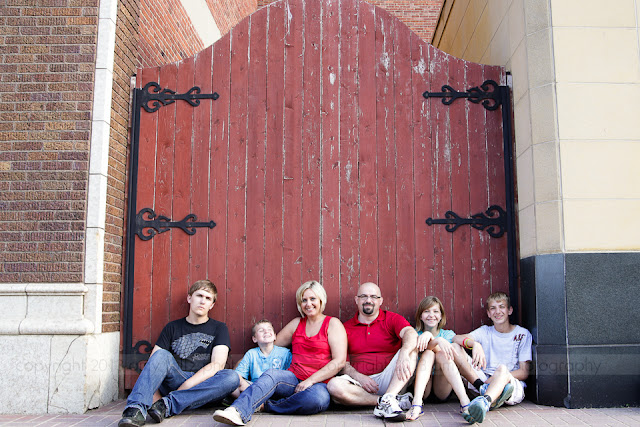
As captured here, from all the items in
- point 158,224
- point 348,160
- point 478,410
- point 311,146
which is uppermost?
point 311,146

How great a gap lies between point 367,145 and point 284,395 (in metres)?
2.10

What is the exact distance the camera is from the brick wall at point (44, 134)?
4.29m

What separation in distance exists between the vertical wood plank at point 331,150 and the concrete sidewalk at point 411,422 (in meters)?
1.10

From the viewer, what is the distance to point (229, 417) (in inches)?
136

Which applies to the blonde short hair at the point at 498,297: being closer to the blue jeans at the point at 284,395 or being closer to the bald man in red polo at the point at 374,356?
the bald man in red polo at the point at 374,356

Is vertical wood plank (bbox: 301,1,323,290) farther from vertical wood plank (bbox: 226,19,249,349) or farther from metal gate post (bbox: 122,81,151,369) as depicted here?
metal gate post (bbox: 122,81,151,369)

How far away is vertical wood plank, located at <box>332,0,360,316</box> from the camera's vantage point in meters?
4.65

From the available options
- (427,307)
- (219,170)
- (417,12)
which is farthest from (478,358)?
(417,12)

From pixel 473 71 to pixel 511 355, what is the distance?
234 centimetres

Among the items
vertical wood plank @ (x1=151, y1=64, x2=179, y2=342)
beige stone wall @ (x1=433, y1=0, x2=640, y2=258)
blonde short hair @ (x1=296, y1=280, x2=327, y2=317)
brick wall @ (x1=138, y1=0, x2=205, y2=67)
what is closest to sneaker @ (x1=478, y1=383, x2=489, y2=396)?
beige stone wall @ (x1=433, y1=0, x2=640, y2=258)

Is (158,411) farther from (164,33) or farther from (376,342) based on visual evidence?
(164,33)

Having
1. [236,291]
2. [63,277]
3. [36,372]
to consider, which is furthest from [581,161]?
[36,372]

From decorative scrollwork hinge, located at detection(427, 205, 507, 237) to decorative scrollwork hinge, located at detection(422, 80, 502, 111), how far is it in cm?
88

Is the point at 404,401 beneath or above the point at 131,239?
beneath
